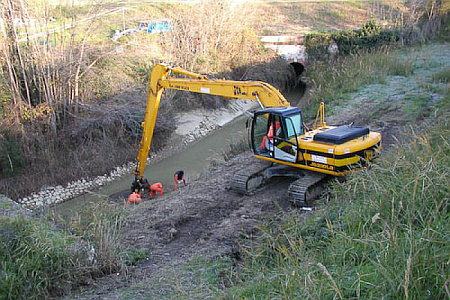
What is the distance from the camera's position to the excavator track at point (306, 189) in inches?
336

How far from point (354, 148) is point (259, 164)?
7.91ft

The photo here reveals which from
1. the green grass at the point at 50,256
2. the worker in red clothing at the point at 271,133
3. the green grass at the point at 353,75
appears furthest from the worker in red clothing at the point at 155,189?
the green grass at the point at 353,75

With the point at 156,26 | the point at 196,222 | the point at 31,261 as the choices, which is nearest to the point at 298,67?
the point at 156,26

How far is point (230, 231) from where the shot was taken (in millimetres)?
7867

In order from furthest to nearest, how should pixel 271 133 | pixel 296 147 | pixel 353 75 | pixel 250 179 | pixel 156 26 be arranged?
pixel 156 26
pixel 353 75
pixel 250 179
pixel 271 133
pixel 296 147

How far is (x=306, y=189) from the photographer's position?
8.53 meters

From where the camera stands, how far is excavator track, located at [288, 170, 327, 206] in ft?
28.0

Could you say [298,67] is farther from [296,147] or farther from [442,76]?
[296,147]

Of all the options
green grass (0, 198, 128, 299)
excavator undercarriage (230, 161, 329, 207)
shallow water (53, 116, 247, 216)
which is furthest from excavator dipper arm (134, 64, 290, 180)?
green grass (0, 198, 128, 299)

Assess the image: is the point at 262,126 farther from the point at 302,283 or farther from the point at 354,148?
the point at 302,283

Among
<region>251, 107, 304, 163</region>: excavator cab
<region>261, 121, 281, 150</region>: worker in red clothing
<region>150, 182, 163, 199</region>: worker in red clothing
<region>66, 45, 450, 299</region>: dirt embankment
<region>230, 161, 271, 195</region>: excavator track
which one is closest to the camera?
<region>66, 45, 450, 299</region>: dirt embankment

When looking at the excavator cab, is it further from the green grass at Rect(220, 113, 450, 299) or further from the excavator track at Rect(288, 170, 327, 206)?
the green grass at Rect(220, 113, 450, 299)

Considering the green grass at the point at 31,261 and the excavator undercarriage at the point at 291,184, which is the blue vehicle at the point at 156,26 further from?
the green grass at the point at 31,261

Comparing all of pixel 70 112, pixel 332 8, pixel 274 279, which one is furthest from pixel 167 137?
pixel 332 8
